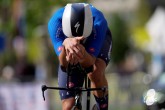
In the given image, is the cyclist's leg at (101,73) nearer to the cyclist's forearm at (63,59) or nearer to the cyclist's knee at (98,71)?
the cyclist's knee at (98,71)

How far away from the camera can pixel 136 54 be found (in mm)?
39000

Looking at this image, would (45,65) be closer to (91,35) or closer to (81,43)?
(91,35)

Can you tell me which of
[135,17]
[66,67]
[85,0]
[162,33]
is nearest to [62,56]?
[66,67]

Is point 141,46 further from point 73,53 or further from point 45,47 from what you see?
point 73,53

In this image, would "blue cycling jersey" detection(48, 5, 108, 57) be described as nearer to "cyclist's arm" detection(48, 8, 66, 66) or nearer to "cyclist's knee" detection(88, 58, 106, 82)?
"cyclist's arm" detection(48, 8, 66, 66)

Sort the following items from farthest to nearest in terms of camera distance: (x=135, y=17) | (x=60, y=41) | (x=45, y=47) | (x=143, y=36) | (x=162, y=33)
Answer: (x=135, y=17)
(x=143, y=36)
(x=162, y=33)
(x=45, y=47)
(x=60, y=41)

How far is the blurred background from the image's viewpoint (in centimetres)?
1861

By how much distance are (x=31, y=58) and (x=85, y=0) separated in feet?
47.4

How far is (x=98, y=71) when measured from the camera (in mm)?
8977

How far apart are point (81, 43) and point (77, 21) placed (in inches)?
10.1

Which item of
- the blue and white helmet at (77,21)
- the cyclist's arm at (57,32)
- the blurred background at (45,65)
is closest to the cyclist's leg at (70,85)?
the cyclist's arm at (57,32)

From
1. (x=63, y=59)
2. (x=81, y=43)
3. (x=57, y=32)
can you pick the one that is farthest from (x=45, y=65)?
(x=81, y=43)

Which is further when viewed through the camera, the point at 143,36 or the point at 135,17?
the point at 135,17

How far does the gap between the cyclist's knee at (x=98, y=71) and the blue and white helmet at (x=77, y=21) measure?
0.57 meters
